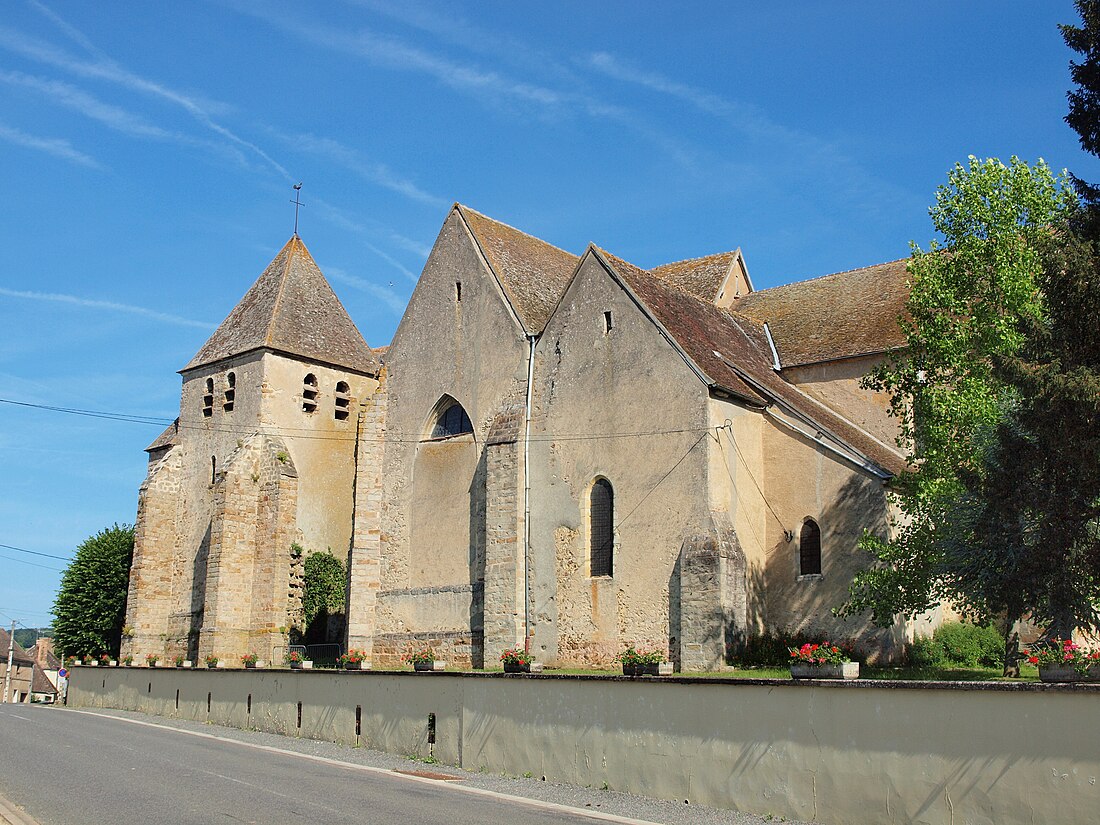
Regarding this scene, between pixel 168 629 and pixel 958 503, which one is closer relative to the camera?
pixel 958 503

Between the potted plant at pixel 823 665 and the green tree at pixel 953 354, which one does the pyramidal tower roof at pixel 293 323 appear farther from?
the potted plant at pixel 823 665

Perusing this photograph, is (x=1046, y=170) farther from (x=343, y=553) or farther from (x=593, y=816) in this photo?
(x=343, y=553)

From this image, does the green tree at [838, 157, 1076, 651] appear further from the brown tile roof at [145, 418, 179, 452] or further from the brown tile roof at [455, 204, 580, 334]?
the brown tile roof at [145, 418, 179, 452]

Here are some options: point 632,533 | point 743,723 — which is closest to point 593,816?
point 743,723

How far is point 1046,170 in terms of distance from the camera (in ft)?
70.1

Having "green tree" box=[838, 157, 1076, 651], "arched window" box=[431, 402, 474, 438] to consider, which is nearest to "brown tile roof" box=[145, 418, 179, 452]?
"arched window" box=[431, 402, 474, 438]

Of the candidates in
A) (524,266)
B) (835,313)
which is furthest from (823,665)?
(524,266)

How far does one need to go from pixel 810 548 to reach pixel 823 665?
11807mm

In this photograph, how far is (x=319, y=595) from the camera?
3744cm

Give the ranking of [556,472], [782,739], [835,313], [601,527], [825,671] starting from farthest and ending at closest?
[835,313] → [556,472] → [601,527] → [825,671] → [782,739]

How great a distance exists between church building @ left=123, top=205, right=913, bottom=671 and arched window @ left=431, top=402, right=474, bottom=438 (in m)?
0.07

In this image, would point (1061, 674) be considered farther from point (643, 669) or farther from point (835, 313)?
point (835, 313)

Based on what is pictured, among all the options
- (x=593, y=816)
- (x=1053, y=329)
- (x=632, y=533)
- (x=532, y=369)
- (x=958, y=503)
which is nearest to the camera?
(x=593, y=816)

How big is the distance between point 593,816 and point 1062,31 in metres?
14.1
